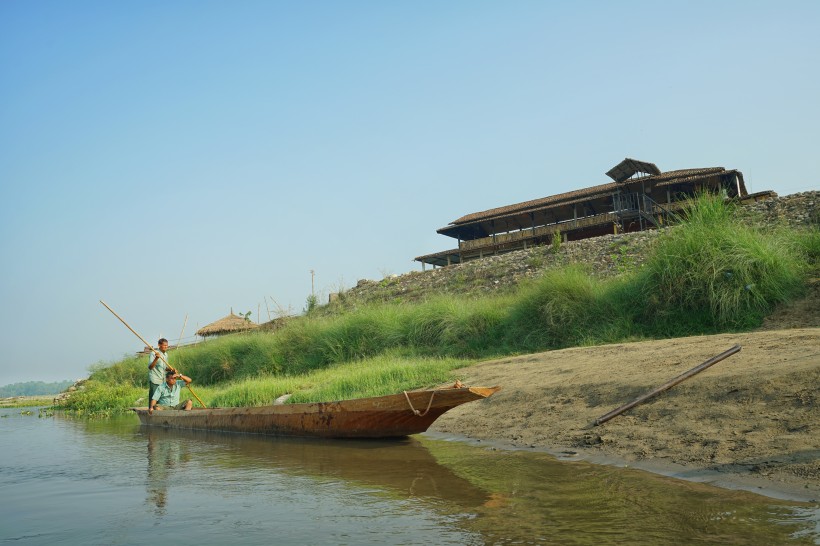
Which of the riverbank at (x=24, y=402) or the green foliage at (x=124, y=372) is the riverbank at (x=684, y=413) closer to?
the green foliage at (x=124, y=372)

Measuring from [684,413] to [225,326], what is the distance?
3329cm

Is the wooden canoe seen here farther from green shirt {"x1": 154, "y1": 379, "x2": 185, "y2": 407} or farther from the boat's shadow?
green shirt {"x1": 154, "y1": 379, "x2": 185, "y2": 407}

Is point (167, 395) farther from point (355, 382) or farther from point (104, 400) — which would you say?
point (104, 400)

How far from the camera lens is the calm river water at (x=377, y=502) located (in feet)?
13.2

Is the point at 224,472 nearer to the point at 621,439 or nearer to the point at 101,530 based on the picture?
the point at 101,530

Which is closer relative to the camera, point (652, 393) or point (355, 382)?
point (652, 393)

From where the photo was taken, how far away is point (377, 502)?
5.32 metres

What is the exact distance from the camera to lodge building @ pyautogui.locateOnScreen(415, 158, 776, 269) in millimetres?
29017

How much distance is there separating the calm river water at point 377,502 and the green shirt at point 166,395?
15.7 ft

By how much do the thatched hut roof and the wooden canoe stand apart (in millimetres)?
25038

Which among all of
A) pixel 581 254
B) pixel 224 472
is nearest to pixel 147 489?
pixel 224 472

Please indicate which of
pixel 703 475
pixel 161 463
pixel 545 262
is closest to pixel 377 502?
pixel 703 475

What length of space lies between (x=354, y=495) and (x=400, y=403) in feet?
6.97

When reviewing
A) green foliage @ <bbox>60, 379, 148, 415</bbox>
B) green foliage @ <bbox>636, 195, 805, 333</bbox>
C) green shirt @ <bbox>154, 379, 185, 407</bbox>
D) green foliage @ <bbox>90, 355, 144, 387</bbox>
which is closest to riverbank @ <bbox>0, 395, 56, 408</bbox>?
green foliage @ <bbox>90, 355, 144, 387</bbox>
